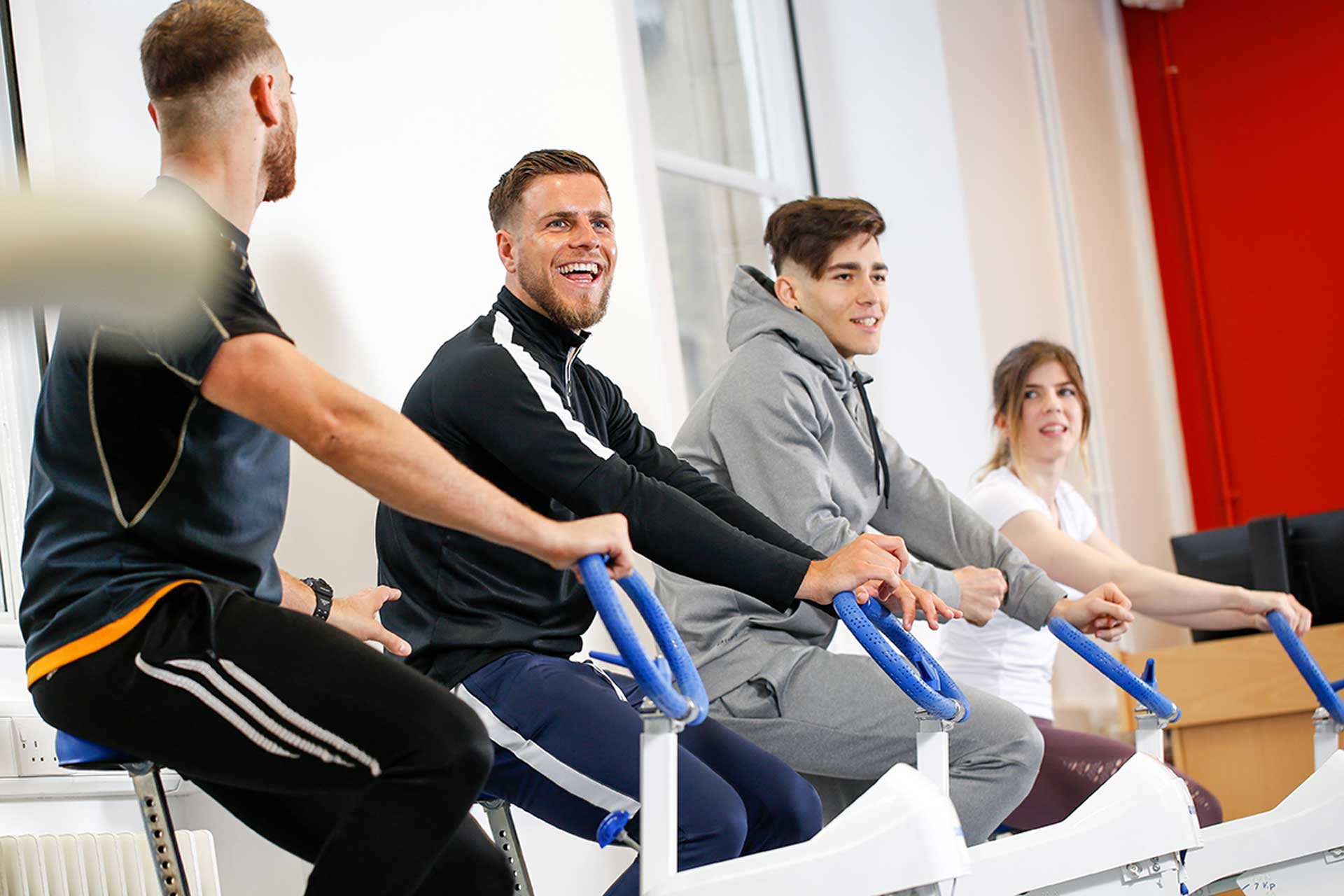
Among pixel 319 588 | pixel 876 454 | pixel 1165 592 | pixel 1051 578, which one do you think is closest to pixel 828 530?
pixel 876 454

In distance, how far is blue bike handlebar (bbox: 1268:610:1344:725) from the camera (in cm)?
237

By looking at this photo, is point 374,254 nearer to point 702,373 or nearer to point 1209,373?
point 702,373

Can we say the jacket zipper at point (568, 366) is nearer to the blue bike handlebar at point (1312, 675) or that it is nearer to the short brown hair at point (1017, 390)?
the blue bike handlebar at point (1312, 675)

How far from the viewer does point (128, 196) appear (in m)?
0.39

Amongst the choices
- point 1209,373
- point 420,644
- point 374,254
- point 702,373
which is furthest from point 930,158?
point 420,644

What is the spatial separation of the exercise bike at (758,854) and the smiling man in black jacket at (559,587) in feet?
0.51

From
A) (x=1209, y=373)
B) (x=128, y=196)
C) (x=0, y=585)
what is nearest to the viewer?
(x=128, y=196)

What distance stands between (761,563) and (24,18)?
4.80 ft

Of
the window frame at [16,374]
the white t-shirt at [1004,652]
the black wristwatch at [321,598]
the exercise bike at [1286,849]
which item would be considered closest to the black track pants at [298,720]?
the black wristwatch at [321,598]

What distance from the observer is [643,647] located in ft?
4.61

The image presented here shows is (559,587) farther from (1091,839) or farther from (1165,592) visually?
(1165,592)

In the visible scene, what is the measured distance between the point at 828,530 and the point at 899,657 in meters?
0.53

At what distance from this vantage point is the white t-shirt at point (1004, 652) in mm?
3031

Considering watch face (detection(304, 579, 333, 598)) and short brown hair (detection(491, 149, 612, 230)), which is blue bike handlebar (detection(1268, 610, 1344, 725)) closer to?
short brown hair (detection(491, 149, 612, 230))
